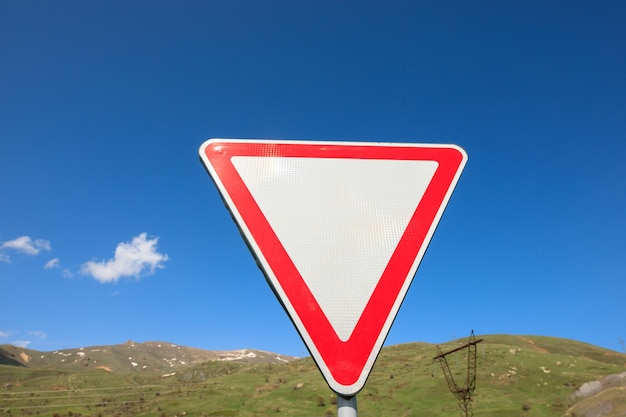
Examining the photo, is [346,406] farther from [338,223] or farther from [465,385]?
[465,385]

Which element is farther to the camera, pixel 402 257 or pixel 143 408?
pixel 143 408

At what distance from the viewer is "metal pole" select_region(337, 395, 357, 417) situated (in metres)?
1.44

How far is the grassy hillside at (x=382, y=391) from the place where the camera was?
234ft

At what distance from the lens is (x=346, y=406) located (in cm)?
146

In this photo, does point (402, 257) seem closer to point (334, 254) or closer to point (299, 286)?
point (334, 254)

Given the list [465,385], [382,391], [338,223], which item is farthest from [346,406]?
[382,391]

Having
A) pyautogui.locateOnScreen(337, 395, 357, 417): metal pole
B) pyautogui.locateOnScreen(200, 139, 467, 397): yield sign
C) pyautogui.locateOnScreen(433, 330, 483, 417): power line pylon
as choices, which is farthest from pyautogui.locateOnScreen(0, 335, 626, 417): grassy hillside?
pyautogui.locateOnScreen(337, 395, 357, 417): metal pole

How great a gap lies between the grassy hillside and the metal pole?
180 feet

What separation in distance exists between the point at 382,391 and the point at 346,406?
94.2 metres

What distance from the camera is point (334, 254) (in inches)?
69.2

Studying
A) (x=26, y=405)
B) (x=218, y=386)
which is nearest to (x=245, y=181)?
(x=218, y=386)

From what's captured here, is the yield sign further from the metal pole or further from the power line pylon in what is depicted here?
the power line pylon

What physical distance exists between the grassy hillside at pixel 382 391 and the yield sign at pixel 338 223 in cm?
5455

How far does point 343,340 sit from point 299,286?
0.97 feet
